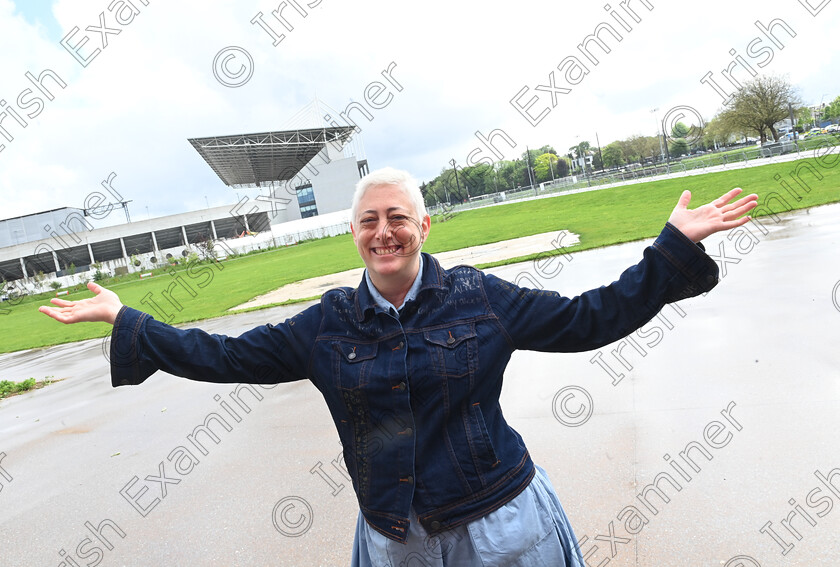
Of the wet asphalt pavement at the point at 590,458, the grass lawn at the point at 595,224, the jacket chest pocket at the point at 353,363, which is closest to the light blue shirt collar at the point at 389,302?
the jacket chest pocket at the point at 353,363

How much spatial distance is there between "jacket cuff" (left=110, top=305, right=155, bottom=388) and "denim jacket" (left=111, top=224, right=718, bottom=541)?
610 mm

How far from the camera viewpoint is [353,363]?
1868 mm

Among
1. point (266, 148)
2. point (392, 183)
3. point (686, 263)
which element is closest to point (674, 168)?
point (686, 263)

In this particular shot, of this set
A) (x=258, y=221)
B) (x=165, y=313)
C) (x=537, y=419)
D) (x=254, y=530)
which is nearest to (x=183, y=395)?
(x=254, y=530)

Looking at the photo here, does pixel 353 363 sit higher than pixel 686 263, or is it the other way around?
pixel 686 263

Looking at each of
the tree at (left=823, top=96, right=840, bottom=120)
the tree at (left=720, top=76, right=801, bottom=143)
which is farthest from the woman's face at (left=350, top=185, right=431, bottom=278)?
the tree at (left=823, top=96, right=840, bottom=120)

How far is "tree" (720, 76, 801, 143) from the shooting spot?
4666 cm

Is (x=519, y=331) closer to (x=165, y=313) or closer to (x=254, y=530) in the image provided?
(x=254, y=530)

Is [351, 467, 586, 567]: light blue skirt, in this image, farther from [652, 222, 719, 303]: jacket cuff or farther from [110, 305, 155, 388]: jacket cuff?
[110, 305, 155, 388]: jacket cuff

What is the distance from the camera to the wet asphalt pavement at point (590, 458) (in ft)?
11.2

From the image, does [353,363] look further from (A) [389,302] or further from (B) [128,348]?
(B) [128,348]

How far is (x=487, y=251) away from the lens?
21031 mm

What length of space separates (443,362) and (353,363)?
0.29m

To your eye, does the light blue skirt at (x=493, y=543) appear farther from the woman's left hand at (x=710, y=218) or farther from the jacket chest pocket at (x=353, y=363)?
the woman's left hand at (x=710, y=218)
